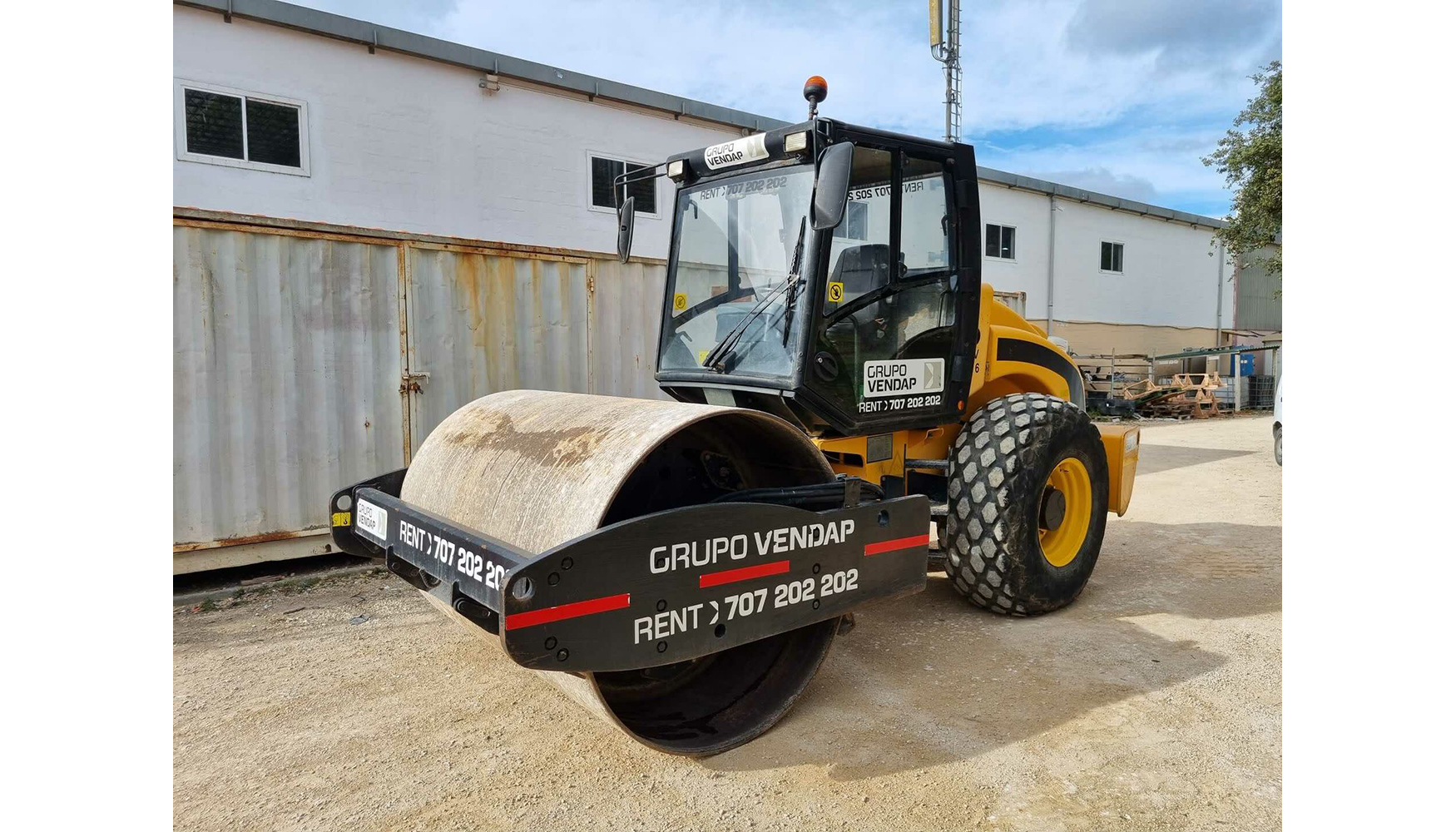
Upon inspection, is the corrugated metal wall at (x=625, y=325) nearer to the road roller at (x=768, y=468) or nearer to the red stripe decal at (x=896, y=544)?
the road roller at (x=768, y=468)

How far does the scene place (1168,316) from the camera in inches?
985

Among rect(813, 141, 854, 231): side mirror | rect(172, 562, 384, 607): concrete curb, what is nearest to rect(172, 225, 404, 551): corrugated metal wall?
rect(172, 562, 384, 607): concrete curb

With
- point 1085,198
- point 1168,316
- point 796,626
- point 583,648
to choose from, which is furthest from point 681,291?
point 1168,316

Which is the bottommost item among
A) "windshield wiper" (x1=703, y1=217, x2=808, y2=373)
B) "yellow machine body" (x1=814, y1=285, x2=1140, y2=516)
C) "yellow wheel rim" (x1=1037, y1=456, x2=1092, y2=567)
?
"yellow wheel rim" (x1=1037, y1=456, x2=1092, y2=567)

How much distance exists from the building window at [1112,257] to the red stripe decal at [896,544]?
21384 mm

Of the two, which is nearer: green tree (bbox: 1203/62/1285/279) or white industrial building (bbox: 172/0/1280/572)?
white industrial building (bbox: 172/0/1280/572)

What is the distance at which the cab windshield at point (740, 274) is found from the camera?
13.3ft

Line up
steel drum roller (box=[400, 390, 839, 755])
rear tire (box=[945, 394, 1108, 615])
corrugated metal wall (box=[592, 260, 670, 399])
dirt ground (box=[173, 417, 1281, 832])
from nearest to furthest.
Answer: dirt ground (box=[173, 417, 1281, 832]), steel drum roller (box=[400, 390, 839, 755]), rear tire (box=[945, 394, 1108, 615]), corrugated metal wall (box=[592, 260, 670, 399])

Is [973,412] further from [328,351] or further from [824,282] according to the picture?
[328,351]

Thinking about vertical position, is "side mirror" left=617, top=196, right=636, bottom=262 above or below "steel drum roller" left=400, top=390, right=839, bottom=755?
above

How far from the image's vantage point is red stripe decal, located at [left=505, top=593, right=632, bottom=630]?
2.50m

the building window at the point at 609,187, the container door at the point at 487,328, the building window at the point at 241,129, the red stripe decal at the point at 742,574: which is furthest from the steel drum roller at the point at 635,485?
the building window at the point at 609,187

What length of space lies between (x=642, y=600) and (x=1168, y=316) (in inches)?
1026

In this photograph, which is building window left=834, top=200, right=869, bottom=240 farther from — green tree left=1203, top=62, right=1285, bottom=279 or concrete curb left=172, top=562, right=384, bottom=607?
green tree left=1203, top=62, right=1285, bottom=279
